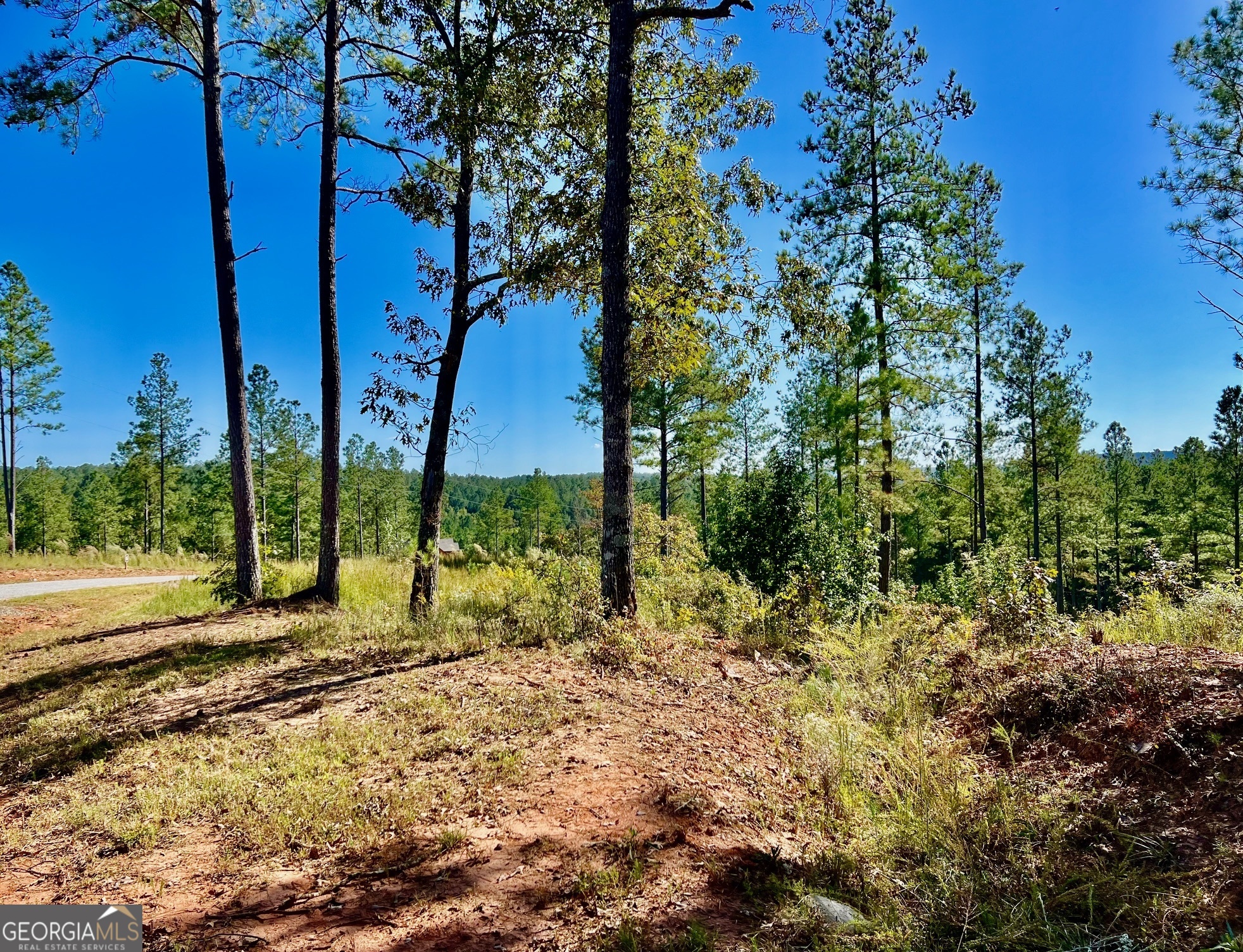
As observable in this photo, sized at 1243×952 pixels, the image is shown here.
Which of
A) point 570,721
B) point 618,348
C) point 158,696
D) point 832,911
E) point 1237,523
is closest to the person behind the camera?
point 832,911

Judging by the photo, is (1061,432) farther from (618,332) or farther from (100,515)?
(100,515)

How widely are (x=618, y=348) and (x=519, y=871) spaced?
5.28 meters

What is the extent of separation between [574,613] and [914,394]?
1106cm

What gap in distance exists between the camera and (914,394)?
44.2 feet

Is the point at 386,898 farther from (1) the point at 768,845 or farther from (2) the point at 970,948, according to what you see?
(2) the point at 970,948

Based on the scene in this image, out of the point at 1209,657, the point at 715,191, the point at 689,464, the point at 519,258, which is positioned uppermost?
the point at 715,191

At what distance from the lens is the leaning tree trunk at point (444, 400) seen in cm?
818

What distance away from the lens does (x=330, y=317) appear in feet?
28.5

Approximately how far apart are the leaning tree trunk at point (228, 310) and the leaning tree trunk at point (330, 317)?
127 centimetres

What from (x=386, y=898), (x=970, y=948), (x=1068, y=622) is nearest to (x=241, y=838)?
(x=386, y=898)

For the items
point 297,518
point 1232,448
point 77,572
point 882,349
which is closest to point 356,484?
point 297,518

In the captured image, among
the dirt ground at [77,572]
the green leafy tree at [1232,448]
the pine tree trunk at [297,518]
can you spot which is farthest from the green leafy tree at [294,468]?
the green leafy tree at [1232,448]

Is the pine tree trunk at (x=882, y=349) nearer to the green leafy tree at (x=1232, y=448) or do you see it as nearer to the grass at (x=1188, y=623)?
the grass at (x=1188, y=623)

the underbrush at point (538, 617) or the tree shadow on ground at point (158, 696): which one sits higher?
the underbrush at point (538, 617)
